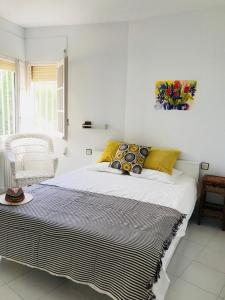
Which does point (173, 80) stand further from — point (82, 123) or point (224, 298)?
point (224, 298)

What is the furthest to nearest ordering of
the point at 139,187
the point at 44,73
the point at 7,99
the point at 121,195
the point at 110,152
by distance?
1. the point at 44,73
2. the point at 7,99
3. the point at 110,152
4. the point at 139,187
5. the point at 121,195

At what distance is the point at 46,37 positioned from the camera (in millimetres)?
3859

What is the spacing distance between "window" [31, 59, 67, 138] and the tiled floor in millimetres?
2198

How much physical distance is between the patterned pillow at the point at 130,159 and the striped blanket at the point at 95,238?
2.77 ft

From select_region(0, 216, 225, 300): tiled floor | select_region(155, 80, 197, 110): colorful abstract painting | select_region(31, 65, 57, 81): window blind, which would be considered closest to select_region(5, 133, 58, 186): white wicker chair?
select_region(31, 65, 57, 81): window blind

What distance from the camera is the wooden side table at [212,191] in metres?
2.85

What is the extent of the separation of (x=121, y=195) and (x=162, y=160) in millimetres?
902

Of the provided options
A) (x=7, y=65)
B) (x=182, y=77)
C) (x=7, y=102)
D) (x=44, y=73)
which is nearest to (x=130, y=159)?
(x=182, y=77)

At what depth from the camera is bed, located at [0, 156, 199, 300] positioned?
1.76 meters

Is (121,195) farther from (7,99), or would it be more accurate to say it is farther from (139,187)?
(7,99)

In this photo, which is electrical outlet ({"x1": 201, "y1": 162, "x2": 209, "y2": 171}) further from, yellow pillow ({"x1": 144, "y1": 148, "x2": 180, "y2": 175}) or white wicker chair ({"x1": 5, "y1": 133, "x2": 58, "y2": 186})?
white wicker chair ({"x1": 5, "y1": 133, "x2": 58, "y2": 186})

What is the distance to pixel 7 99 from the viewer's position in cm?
394

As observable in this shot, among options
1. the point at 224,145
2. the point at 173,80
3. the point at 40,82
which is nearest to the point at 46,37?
the point at 40,82

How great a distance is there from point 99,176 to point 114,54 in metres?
1.71
